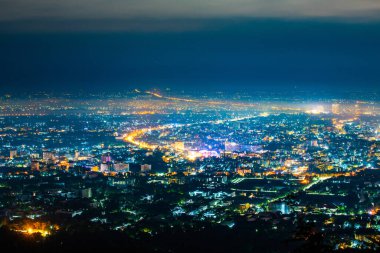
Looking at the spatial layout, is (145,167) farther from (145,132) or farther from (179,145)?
(145,132)

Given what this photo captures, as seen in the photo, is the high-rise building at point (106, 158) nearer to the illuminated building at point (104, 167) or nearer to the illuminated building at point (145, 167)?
the illuminated building at point (104, 167)

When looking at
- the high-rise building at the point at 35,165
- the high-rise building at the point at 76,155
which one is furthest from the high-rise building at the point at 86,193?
the high-rise building at the point at 76,155

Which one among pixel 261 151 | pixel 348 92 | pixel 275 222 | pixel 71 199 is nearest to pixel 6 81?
pixel 348 92

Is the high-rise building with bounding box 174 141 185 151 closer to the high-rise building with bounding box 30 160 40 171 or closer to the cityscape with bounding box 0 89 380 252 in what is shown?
the cityscape with bounding box 0 89 380 252

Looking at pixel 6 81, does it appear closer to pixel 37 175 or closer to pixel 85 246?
pixel 37 175

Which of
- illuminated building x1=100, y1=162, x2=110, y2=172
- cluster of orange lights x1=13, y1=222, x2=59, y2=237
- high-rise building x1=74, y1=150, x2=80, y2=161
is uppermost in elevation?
high-rise building x1=74, y1=150, x2=80, y2=161

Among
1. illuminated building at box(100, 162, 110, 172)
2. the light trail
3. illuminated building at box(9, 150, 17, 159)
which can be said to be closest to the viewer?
illuminated building at box(100, 162, 110, 172)

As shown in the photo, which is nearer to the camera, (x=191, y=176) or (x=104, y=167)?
(x=191, y=176)

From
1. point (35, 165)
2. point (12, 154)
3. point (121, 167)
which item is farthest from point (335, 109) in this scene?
point (35, 165)

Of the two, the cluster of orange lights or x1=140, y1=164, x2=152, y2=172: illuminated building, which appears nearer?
the cluster of orange lights

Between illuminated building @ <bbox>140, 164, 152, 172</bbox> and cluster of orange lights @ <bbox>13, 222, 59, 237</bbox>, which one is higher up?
illuminated building @ <bbox>140, 164, 152, 172</bbox>

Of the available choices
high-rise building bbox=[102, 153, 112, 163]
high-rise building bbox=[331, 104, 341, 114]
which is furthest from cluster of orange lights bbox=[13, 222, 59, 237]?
high-rise building bbox=[331, 104, 341, 114]
